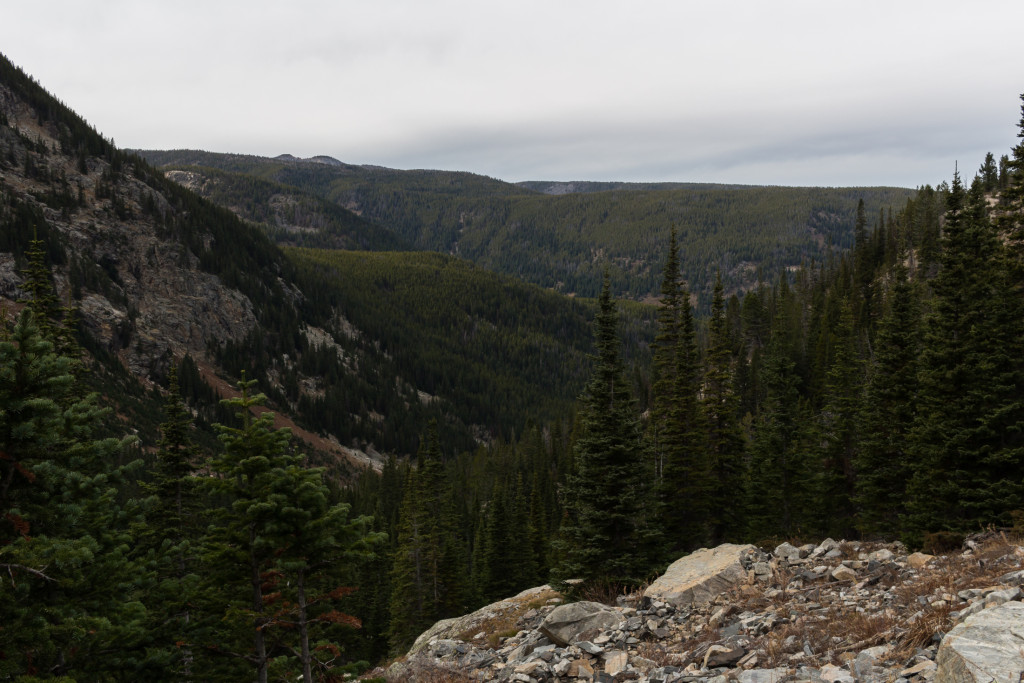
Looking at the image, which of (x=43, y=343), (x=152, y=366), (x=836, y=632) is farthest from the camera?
(x=152, y=366)

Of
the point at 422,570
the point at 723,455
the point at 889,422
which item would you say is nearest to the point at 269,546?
the point at 723,455

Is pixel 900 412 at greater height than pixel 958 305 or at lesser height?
lesser

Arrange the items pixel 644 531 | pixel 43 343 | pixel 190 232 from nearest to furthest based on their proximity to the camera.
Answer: pixel 43 343
pixel 644 531
pixel 190 232

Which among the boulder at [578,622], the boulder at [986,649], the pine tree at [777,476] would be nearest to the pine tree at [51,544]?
the boulder at [578,622]

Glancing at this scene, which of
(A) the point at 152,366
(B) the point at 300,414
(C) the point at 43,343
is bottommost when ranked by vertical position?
(B) the point at 300,414

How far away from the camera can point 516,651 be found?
620 inches

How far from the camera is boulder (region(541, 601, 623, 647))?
14828 millimetres

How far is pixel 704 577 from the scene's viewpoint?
1648 centimetres

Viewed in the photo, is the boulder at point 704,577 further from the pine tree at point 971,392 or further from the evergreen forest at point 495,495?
the pine tree at point 971,392

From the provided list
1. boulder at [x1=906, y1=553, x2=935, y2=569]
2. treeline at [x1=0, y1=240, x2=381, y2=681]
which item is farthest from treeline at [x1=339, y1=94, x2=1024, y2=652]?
treeline at [x1=0, y1=240, x2=381, y2=681]

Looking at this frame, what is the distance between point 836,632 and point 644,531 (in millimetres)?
12712

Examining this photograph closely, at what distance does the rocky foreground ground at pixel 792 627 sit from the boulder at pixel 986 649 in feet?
0.05

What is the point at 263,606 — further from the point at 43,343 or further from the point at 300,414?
the point at 300,414

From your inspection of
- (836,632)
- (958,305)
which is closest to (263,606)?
(836,632)
